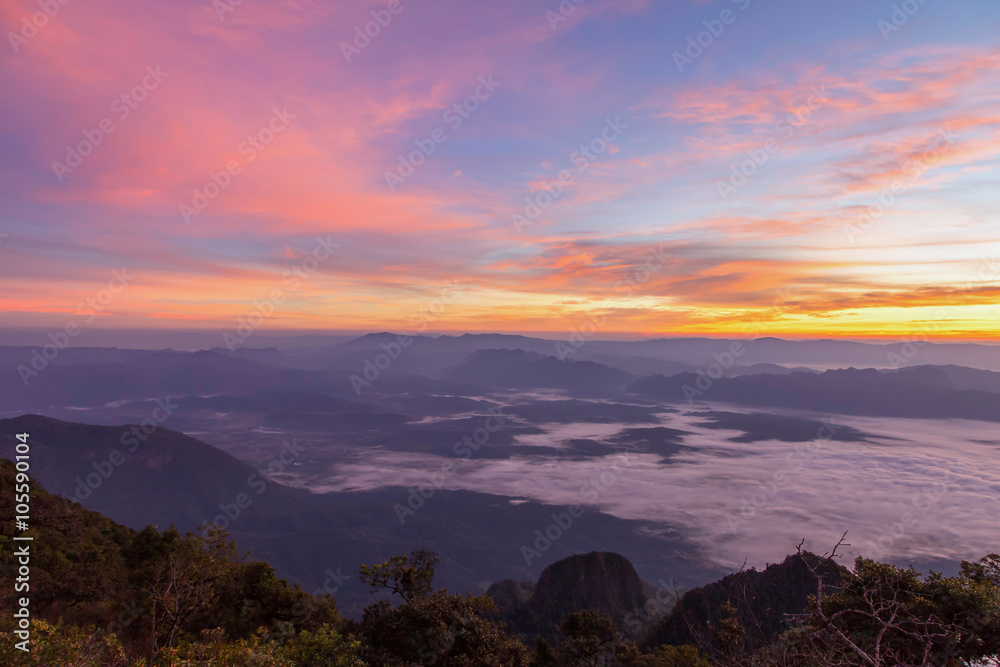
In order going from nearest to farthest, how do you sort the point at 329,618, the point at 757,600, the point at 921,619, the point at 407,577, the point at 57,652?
the point at 57,652 → the point at 921,619 → the point at 407,577 → the point at 329,618 → the point at 757,600

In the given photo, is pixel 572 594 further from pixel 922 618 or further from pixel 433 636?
pixel 922 618

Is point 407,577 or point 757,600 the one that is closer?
point 407,577

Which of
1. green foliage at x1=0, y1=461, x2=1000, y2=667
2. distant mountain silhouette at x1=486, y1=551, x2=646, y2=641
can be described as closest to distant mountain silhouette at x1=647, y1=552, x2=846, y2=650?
distant mountain silhouette at x1=486, y1=551, x2=646, y2=641

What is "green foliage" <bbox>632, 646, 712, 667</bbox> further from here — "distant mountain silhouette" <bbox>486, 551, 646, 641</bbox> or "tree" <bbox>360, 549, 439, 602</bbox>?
"distant mountain silhouette" <bbox>486, 551, 646, 641</bbox>

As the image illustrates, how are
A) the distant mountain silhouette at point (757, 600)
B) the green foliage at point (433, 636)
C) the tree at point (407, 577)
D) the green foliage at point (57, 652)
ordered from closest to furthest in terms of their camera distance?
the green foliage at point (57, 652)
the green foliage at point (433, 636)
the tree at point (407, 577)
the distant mountain silhouette at point (757, 600)

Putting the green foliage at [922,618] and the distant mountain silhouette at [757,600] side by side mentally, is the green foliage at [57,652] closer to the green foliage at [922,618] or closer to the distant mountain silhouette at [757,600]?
the green foliage at [922,618]

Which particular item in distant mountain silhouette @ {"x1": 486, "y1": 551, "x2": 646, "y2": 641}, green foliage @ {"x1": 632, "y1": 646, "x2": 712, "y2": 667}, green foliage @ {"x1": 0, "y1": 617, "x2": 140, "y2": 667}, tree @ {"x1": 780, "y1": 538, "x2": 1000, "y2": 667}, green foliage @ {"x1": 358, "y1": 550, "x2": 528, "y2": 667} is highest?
green foliage @ {"x1": 0, "y1": 617, "x2": 140, "y2": 667}

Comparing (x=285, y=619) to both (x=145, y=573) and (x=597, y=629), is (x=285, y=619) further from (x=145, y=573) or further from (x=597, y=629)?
(x=597, y=629)

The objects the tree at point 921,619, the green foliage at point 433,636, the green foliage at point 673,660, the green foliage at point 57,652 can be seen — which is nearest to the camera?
the green foliage at point 57,652

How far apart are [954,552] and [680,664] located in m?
215

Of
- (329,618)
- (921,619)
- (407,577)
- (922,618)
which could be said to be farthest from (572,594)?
(921,619)

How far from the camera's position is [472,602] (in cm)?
2695

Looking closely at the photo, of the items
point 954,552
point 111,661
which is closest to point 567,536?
point 954,552

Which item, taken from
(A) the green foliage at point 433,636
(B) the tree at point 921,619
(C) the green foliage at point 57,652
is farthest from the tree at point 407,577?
(B) the tree at point 921,619
